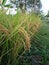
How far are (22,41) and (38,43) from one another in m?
0.75

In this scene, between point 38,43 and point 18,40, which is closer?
point 18,40

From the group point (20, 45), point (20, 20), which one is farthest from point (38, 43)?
point (20, 45)

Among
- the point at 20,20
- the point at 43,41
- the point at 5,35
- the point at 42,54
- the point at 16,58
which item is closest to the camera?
the point at 5,35

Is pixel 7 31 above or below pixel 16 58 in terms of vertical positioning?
above

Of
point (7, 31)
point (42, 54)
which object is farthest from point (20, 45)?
point (42, 54)

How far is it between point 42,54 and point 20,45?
678mm

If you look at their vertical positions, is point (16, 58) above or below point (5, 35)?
below

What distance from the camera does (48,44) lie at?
391cm

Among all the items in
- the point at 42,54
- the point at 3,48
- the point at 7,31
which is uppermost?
the point at 7,31

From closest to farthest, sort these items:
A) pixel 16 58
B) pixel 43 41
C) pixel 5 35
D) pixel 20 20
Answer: pixel 5 35 → pixel 16 58 → pixel 20 20 → pixel 43 41

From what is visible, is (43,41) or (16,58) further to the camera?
(43,41)

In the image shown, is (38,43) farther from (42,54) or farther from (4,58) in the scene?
(4,58)

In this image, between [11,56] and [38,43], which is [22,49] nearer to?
[11,56]

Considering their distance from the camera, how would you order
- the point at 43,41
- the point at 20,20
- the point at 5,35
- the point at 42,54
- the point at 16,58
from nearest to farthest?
the point at 5,35, the point at 16,58, the point at 20,20, the point at 42,54, the point at 43,41
